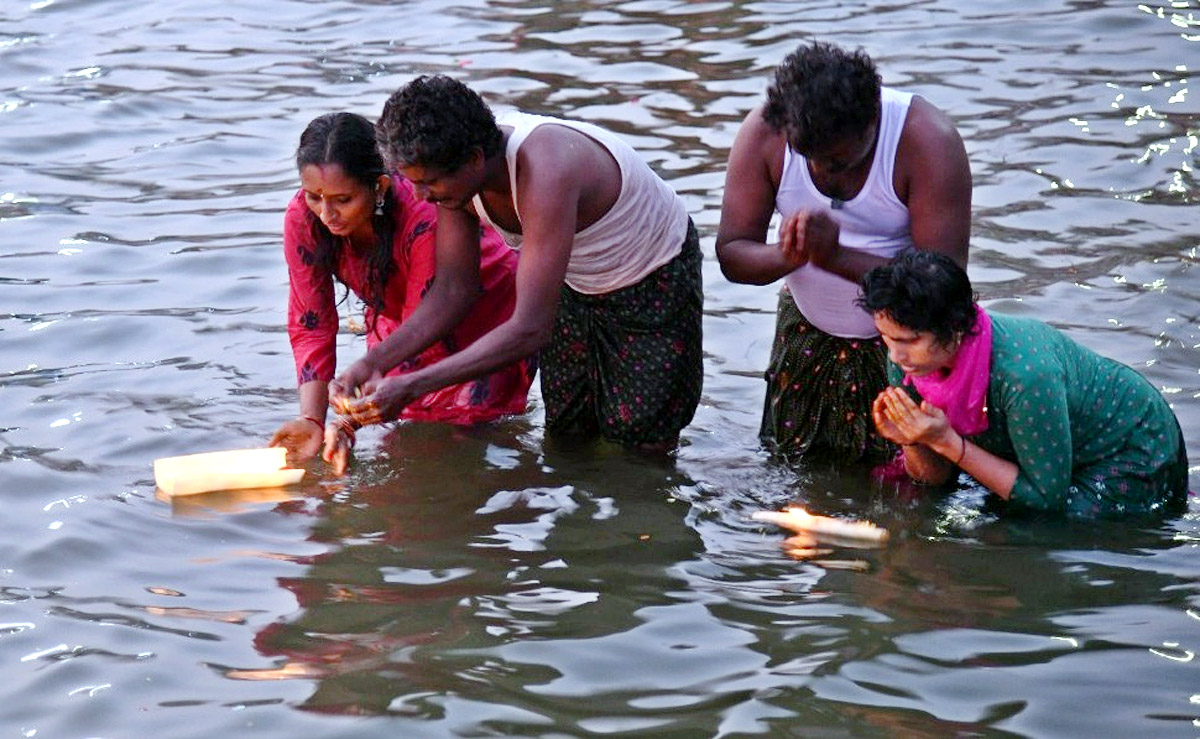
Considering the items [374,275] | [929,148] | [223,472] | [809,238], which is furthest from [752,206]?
[223,472]

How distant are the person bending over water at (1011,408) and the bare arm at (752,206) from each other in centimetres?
37

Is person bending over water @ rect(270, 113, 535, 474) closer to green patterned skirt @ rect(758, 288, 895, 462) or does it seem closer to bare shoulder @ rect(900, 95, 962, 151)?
green patterned skirt @ rect(758, 288, 895, 462)

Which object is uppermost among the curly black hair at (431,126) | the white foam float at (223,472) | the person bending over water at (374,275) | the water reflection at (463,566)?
the curly black hair at (431,126)

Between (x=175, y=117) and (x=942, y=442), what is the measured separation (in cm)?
623

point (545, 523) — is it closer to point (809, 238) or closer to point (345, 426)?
point (345, 426)

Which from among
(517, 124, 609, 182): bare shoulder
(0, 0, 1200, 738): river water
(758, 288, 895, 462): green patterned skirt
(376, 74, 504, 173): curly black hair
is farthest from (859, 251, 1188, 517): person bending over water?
(376, 74, 504, 173): curly black hair

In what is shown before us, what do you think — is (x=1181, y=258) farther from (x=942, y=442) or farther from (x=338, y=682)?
(x=338, y=682)

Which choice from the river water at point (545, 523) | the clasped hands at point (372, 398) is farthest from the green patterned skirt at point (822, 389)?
the clasped hands at point (372, 398)

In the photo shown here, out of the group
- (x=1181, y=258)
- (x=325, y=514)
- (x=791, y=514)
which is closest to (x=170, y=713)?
(x=325, y=514)

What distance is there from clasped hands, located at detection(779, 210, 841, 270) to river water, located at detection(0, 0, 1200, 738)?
0.79 meters

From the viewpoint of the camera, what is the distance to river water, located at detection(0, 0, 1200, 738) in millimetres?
3469

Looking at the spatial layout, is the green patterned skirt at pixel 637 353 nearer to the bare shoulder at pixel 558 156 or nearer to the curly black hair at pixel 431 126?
the bare shoulder at pixel 558 156

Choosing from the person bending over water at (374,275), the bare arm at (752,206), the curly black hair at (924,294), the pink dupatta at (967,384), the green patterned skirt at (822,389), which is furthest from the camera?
the green patterned skirt at (822,389)

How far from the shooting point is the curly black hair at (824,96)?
12.8 feet
